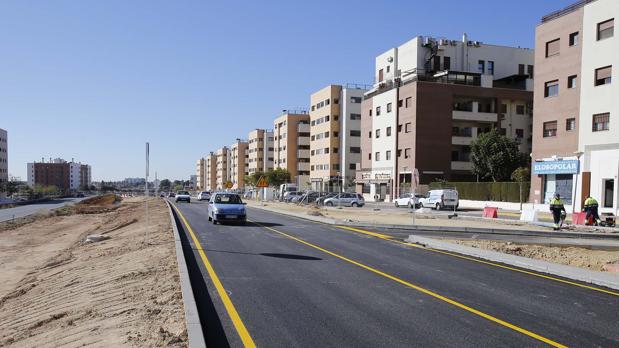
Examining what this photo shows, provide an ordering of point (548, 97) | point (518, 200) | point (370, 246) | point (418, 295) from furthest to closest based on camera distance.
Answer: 1. point (518, 200)
2. point (548, 97)
3. point (370, 246)
4. point (418, 295)

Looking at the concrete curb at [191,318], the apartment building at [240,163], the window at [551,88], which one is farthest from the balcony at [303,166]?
the concrete curb at [191,318]

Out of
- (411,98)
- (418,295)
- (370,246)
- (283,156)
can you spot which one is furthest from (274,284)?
(283,156)

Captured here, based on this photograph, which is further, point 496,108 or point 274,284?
point 496,108

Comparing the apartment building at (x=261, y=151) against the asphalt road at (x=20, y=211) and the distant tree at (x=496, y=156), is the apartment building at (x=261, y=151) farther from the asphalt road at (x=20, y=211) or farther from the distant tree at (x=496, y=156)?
the distant tree at (x=496, y=156)

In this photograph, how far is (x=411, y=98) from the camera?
63625mm

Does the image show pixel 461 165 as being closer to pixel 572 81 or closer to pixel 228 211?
pixel 572 81

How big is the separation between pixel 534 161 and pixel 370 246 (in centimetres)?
3274

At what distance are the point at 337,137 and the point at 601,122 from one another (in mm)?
57749

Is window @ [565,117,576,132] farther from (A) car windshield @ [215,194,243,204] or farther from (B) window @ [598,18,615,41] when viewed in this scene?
(A) car windshield @ [215,194,243,204]

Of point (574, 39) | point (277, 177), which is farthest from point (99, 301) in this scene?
point (277, 177)

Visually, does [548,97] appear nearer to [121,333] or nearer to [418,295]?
[418,295]

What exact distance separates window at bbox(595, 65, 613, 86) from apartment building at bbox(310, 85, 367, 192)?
5210 cm

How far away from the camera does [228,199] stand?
26.5 m

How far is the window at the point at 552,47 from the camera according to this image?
138 ft
